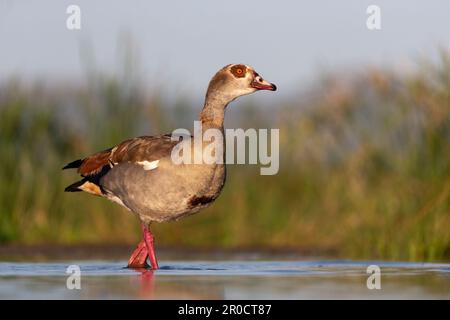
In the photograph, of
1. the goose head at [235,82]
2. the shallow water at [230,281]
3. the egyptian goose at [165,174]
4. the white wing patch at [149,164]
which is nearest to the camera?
the shallow water at [230,281]

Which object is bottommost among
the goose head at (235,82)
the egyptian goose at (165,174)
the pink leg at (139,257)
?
the pink leg at (139,257)

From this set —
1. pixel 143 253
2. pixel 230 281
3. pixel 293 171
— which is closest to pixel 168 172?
pixel 143 253

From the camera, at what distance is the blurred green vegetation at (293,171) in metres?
12.6

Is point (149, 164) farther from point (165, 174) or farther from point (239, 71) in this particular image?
point (239, 71)

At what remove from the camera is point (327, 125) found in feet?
49.6

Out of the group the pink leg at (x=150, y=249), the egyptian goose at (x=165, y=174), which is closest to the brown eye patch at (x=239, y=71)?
the egyptian goose at (x=165, y=174)

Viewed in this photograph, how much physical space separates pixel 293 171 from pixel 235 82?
448 centimetres

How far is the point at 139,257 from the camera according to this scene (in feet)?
35.8

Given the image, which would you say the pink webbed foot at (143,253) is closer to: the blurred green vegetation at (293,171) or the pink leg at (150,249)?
the pink leg at (150,249)

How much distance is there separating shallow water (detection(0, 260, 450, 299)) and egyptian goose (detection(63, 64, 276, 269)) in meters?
0.51

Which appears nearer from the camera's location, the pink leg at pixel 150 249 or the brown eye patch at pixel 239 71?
the pink leg at pixel 150 249

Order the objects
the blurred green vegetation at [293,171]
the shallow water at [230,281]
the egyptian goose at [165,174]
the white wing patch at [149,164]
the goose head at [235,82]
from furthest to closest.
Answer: the blurred green vegetation at [293,171], the goose head at [235,82], the white wing patch at [149,164], the egyptian goose at [165,174], the shallow water at [230,281]
